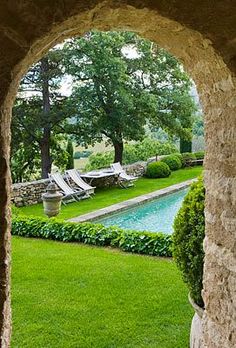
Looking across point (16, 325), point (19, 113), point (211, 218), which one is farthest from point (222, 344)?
point (19, 113)

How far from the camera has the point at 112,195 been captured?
1080 cm

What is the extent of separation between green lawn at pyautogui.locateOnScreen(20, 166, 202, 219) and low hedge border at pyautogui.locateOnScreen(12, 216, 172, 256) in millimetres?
1756

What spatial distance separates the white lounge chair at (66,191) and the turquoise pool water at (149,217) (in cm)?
159

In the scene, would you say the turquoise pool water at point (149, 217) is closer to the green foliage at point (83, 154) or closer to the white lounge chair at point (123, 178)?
the white lounge chair at point (123, 178)

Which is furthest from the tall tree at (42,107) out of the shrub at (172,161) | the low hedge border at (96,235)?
the low hedge border at (96,235)

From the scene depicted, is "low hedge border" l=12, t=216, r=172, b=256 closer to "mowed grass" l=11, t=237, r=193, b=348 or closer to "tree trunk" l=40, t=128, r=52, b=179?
"mowed grass" l=11, t=237, r=193, b=348

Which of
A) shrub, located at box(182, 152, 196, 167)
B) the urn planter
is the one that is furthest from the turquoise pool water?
shrub, located at box(182, 152, 196, 167)

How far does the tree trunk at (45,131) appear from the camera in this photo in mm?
11195

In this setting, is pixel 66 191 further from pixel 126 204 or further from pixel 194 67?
pixel 194 67

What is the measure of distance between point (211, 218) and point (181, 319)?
1955 mm

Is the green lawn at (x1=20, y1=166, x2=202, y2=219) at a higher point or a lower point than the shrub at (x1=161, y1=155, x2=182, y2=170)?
lower

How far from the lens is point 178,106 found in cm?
1329

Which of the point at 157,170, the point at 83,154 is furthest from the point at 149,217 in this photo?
the point at 83,154

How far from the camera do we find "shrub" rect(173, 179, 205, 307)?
2.56 meters
